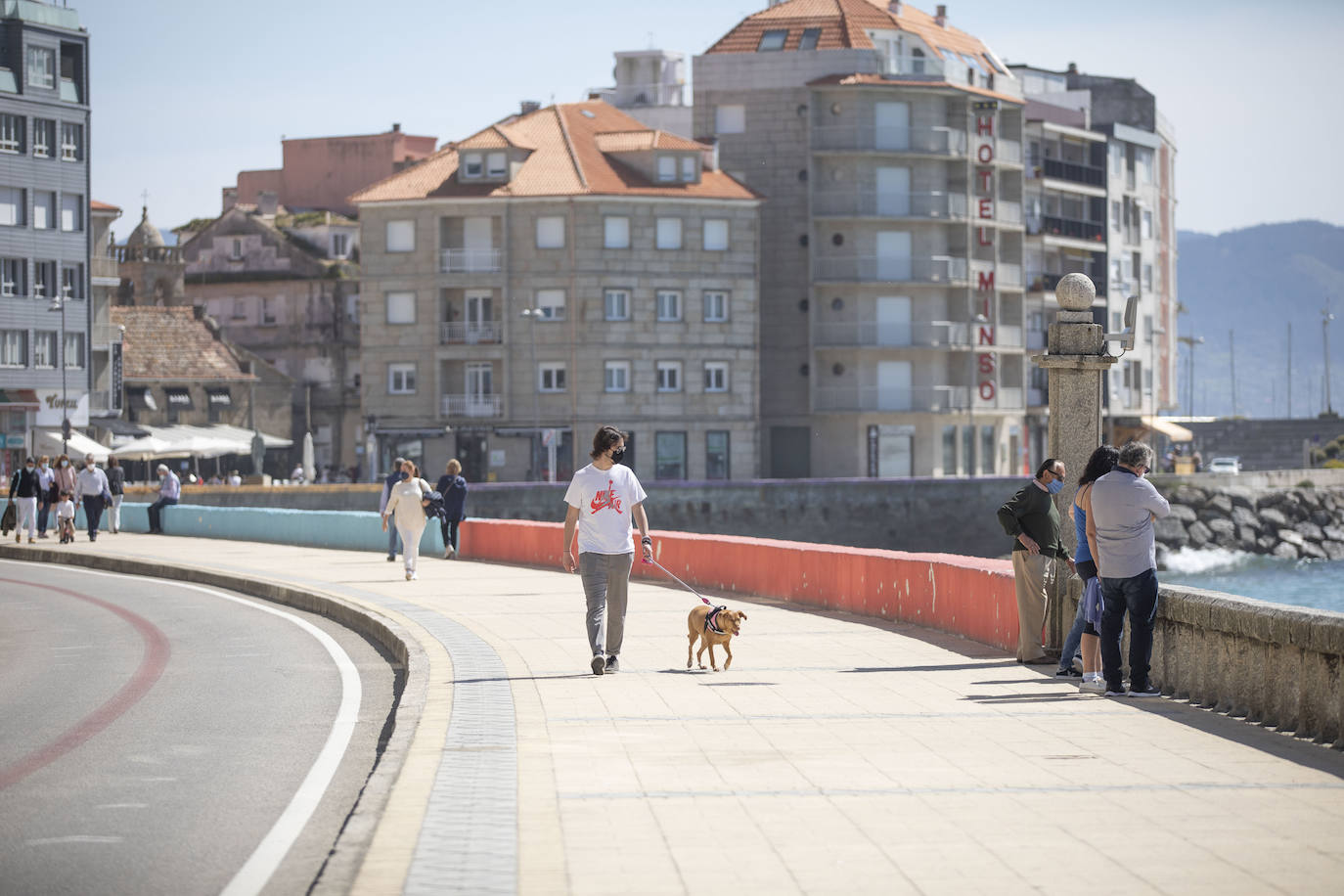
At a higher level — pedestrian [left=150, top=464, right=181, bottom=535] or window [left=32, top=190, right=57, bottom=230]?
window [left=32, top=190, right=57, bottom=230]

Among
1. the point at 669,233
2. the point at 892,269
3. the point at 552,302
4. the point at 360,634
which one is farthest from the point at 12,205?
the point at 360,634

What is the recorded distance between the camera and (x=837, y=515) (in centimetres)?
7050

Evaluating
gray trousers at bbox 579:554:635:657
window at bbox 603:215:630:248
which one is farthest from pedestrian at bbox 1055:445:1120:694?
window at bbox 603:215:630:248

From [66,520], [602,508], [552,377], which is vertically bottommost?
[66,520]

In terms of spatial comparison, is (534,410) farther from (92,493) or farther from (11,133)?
(92,493)

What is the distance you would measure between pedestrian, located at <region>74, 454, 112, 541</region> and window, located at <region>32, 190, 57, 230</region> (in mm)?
35396

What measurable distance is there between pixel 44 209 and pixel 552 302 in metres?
19.5

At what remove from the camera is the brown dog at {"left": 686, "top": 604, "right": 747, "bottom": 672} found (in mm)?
13930

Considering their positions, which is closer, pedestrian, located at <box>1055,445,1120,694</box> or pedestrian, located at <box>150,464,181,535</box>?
pedestrian, located at <box>1055,445,1120,694</box>

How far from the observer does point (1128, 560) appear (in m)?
12.5

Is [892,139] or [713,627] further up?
[892,139]

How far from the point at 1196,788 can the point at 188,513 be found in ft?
121

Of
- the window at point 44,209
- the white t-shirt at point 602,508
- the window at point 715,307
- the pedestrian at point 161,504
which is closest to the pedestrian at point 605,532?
the white t-shirt at point 602,508

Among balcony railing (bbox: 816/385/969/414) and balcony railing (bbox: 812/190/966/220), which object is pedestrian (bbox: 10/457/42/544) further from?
balcony railing (bbox: 812/190/966/220)
